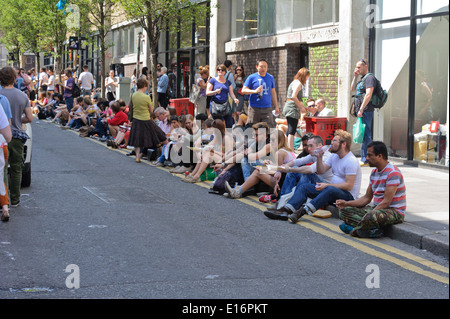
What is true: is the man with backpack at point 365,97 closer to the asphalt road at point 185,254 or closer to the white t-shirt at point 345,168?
the asphalt road at point 185,254

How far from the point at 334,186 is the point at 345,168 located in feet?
0.89

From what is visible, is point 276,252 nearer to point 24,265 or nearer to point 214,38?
point 24,265

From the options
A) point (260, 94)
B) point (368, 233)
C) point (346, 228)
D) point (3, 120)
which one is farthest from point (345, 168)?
point (260, 94)

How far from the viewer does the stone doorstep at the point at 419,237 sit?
7.03 metres

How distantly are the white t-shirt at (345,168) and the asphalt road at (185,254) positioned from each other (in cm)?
50

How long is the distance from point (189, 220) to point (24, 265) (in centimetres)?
270

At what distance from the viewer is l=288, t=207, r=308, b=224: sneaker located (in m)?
8.63

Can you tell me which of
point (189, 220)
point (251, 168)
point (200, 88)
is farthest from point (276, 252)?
point (200, 88)

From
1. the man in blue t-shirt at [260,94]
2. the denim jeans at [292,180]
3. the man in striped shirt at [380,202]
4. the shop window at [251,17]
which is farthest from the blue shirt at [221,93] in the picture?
the man in striped shirt at [380,202]

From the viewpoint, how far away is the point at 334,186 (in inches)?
344

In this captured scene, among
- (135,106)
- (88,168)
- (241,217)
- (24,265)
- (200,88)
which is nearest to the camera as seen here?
(24,265)

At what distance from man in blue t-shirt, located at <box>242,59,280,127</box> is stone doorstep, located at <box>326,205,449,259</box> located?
7.23m

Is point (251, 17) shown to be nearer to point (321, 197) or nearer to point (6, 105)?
point (321, 197)

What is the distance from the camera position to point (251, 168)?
35.4ft
